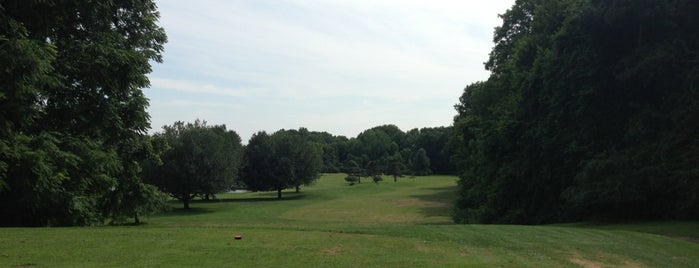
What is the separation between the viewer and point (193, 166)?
56375mm

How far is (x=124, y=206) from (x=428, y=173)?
376 ft

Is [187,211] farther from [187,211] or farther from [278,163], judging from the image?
[278,163]

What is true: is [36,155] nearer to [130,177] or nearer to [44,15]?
[44,15]

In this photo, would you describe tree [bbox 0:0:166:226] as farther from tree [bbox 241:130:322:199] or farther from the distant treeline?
the distant treeline

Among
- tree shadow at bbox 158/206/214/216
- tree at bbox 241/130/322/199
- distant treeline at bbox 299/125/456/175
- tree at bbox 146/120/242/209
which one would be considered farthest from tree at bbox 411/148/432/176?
tree shadow at bbox 158/206/214/216

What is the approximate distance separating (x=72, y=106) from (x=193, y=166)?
122ft

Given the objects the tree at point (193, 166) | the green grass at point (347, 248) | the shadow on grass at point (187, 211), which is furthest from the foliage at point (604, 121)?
the tree at point (193, 166)

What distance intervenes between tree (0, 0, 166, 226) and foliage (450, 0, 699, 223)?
19891 mm

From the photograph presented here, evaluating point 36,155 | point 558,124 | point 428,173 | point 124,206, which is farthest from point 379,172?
point 36,155

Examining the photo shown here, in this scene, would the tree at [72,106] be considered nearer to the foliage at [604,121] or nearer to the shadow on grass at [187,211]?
the foliage at [604,121]

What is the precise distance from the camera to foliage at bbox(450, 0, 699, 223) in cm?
2248

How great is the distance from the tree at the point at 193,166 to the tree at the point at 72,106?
34229mm

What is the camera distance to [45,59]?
15.8m

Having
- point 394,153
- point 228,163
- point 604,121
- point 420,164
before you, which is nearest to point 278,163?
point 228,163
